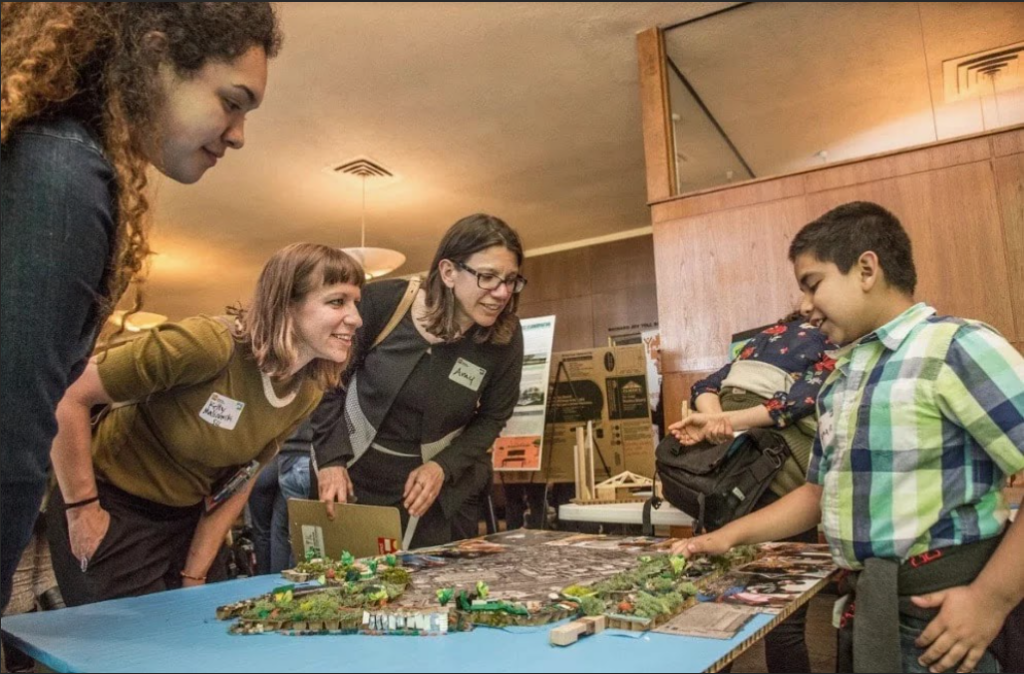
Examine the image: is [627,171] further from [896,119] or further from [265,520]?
[265,520]

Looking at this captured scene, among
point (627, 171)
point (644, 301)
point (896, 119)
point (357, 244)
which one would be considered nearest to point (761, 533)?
point (896, 119)

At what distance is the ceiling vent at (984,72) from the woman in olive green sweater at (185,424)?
3.40 m

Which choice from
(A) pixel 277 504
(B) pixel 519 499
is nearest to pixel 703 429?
(A) pixel 277 504

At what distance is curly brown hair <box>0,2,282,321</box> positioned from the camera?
2.40 ft

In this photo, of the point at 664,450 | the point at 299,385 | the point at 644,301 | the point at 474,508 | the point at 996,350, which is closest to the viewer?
the point at 996,350

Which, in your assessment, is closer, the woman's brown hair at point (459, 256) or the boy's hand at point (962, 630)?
the boy's hand at point (962, 630)

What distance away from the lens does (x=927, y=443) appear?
103 centimetres

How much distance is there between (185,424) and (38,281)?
2.45 feet

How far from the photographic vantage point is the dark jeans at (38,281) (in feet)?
2.23

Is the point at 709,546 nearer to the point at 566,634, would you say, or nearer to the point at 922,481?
the point at 922,481

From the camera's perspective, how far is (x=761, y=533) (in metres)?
1.28

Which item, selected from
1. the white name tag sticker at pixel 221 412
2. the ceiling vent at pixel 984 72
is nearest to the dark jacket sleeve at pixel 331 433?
the white name tag sticker at pixel 221 412

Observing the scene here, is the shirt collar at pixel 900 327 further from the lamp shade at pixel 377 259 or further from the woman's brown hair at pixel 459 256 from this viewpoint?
the lamp shade at pixel 377 259

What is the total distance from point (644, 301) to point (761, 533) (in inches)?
195
